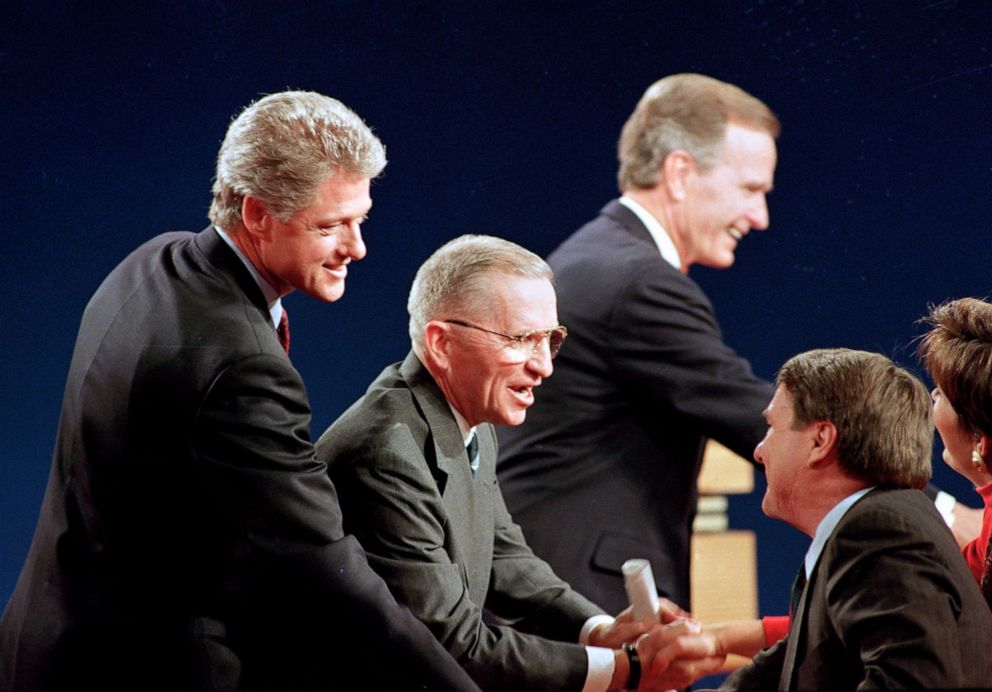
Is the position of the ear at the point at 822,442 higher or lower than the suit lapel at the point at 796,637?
higher

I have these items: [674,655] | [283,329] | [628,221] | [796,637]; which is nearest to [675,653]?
[674,655]

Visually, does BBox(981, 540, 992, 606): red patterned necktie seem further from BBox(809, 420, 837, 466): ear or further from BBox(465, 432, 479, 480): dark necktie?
BBox(465, 432, 479, 480): dark necktie

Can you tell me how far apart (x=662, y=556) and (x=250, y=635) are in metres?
1.21

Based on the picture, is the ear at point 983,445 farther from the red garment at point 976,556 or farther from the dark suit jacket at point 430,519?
the dark suit jacket at point 430,519

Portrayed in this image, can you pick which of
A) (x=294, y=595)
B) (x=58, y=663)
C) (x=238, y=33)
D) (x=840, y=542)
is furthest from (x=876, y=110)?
(x=58, y=663)

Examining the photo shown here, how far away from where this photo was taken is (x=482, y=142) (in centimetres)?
438

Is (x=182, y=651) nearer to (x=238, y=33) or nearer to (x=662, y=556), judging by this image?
(x=662, y=556)

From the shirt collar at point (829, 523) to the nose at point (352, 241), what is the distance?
0.92m

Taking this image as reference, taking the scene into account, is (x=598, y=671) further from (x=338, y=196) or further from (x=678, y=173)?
(x=678, y=173)

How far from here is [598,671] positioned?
8.10 feet

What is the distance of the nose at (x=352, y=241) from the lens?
244 cm

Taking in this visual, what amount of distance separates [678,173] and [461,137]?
99 cm

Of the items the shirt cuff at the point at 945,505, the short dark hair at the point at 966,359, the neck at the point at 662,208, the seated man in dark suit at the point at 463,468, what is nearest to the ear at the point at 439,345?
A: the seated man in dark suit at the point at 463,468

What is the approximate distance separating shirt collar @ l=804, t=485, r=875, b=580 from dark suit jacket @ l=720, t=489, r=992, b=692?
24 millimetres
